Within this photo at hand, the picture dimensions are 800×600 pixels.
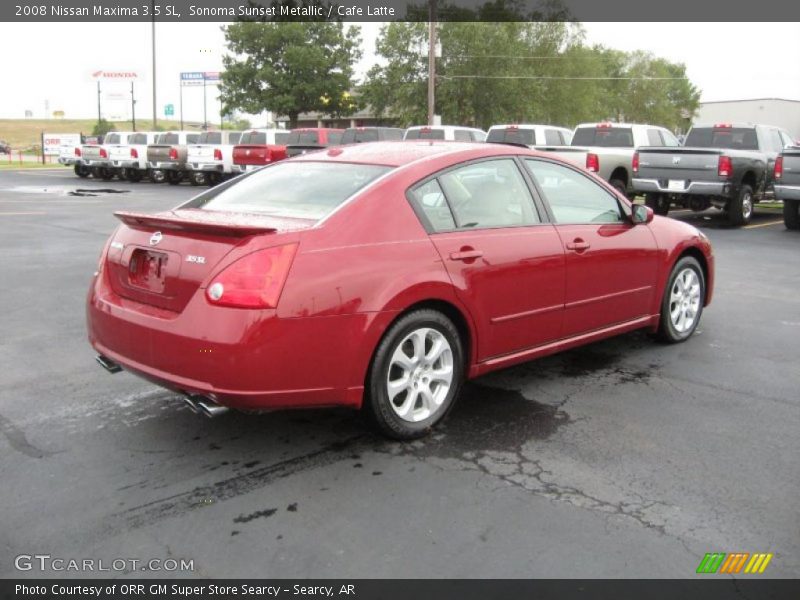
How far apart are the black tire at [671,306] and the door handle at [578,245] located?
1191 mm

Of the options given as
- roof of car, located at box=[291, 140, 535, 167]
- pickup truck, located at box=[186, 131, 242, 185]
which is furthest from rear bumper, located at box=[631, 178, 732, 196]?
pickup truck, located at box=[186, 131, 242, 185]

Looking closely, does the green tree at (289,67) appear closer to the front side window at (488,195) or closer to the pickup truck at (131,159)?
the pickup truck at (131,159)

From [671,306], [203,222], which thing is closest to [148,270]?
[203,222]

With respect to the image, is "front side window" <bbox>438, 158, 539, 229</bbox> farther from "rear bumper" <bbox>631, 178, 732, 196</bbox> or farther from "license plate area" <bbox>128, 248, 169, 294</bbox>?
"rear bumper" <bbox>631, 178, 732, 196</bbox>

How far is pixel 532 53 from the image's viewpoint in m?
56.2

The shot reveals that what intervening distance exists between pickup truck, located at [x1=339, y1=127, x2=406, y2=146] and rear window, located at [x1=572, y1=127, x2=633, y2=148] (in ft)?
20.1

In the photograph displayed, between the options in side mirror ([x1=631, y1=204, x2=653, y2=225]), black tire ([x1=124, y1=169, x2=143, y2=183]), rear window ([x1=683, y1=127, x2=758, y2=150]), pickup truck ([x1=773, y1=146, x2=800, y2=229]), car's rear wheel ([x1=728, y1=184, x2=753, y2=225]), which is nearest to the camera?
side mirror ([x1=631, y1=204, x2=653, y2=225])

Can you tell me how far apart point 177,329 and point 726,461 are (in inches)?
110

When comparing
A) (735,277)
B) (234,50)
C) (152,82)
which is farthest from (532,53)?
(735,277)

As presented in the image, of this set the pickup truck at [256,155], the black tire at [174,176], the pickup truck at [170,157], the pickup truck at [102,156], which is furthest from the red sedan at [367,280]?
the pickup truck at [102,156]

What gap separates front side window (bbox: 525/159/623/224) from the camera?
5.05 meters

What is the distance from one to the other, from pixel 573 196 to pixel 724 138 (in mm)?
13001

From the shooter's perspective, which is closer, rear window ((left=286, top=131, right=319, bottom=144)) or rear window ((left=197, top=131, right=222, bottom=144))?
rear window ((left=286, top=131, right=319, bottom=144))

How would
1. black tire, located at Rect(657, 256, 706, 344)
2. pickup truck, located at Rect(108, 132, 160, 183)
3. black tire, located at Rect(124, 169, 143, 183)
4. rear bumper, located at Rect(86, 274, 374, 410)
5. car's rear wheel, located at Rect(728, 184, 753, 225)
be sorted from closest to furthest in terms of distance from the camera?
rear bumper, located at Rect(86, 274, 374, 410), black tire, located at Rect(657, 256, 706, 344), car's rear wheel, located at Rect(728, 184, 753, 225), pickup truck, located at Rect(108, 132, 160, 183), black tire, located at Rect(124, 169, 143, 183)
